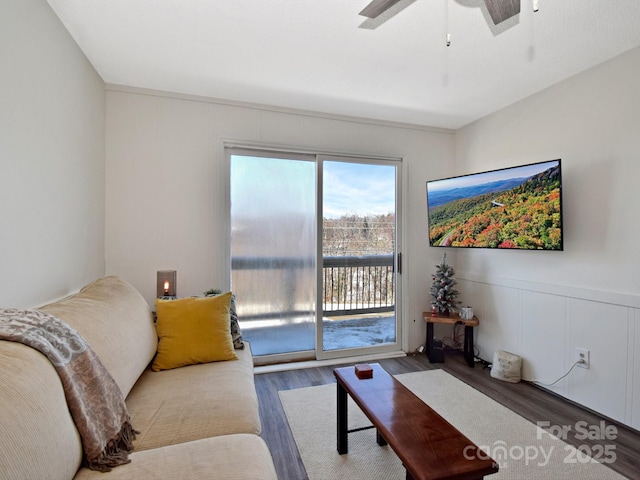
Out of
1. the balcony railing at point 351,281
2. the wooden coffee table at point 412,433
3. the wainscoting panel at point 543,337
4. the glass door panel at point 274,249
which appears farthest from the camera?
the balcony railing at point 351,281

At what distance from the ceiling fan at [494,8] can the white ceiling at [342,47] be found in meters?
0.05

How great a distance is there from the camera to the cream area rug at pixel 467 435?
173 cm

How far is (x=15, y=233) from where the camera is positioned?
149cm

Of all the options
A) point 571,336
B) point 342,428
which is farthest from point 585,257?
point 342,428

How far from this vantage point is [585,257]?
2.45 m

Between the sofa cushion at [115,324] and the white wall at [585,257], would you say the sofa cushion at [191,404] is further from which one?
the white wall at [585,257]

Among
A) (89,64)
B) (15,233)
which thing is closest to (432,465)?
(15,233)

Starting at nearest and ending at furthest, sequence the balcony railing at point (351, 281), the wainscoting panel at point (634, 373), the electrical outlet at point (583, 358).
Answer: the wainscoting panel at point (634, 373) < the electrical outlet at point (583, 358) < the balcony railing at point (351, 281)

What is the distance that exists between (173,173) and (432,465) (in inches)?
111

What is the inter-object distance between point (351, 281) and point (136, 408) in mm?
2413

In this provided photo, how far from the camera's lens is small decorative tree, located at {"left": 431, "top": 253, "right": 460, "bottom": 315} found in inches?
132

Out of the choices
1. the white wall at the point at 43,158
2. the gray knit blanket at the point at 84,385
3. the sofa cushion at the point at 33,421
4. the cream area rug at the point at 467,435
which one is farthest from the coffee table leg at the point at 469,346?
the white wall at the point at 43,158

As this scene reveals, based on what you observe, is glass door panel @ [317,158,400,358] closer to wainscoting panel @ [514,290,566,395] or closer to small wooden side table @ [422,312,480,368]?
small wooden side table @ [422,312,480,368]

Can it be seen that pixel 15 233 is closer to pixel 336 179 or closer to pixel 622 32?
pixel 336 179
